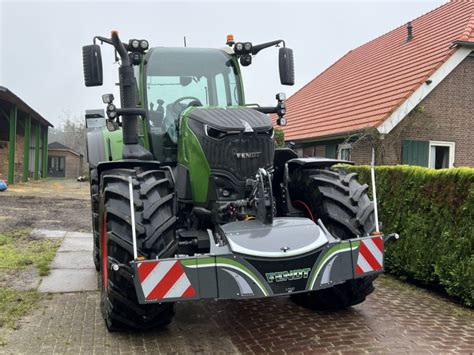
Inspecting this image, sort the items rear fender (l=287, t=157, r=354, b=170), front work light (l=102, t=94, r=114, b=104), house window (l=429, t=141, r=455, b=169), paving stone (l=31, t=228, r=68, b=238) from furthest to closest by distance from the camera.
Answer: house window (l=429, t=141, r=455, b=169) < paving stone (l=31, t=228, r=68, b=238) < front work light (l=102, t=94, r=114, b=104) < rear fender (l=287, t=157, r=354, b=170)

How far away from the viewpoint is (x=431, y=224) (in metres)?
6.11

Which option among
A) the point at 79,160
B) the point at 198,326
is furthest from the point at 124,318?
the point at 79,160

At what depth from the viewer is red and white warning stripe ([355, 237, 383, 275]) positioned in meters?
3.84

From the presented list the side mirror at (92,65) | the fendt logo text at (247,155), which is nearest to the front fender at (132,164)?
the fendt logo text at (247,155)

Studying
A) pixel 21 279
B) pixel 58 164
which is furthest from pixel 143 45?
pixel 58 164

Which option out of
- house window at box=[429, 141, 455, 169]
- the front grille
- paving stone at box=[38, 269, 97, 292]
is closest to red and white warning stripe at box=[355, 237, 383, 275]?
the front grille

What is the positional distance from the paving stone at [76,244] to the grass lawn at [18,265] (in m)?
0.12

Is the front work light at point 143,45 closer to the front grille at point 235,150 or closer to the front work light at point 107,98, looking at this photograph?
the front work light at point 107,98

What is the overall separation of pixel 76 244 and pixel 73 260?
4.57 ft

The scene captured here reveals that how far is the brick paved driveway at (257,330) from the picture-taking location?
4.01 metres

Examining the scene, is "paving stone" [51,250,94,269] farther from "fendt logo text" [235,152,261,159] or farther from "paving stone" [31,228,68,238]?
"fendt logo text" [235,152,261,159]

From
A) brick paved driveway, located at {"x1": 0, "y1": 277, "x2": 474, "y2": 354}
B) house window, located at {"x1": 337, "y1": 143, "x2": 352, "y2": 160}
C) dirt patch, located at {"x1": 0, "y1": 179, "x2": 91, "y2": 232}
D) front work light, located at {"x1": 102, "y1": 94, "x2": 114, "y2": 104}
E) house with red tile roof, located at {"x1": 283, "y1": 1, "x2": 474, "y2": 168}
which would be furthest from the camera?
house window, located at {"x1": 337, "y1": 143, "x2": 352, "y2": 160}

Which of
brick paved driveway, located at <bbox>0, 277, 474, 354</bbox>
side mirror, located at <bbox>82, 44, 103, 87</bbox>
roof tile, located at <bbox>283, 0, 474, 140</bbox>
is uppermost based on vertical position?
roof tile, located at <bbox>283, 0, 474, 140</bbox>

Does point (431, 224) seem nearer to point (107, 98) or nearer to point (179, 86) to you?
point (179, 86)
